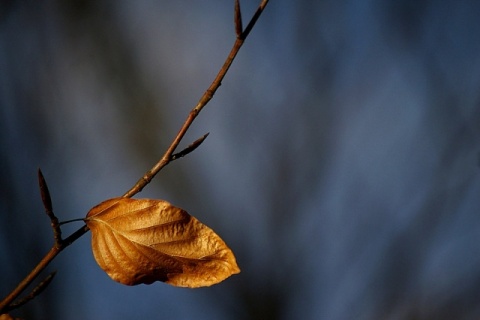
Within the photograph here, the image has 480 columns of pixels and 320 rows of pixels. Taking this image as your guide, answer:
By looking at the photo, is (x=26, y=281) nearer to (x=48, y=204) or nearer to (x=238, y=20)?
(x=48, y=204)

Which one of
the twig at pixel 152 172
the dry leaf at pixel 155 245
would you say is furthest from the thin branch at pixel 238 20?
the dry leaf at pixel 155 245

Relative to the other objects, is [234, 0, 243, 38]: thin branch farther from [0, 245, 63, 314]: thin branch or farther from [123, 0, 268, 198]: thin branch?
[0, 245, 63, 314]: thin branch

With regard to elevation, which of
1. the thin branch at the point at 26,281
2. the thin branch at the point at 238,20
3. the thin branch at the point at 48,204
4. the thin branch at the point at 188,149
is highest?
the thin branch at the point at 238,20

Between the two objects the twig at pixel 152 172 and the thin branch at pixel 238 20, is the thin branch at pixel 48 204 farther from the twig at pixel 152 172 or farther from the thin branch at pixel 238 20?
the thin branch at pixel 238 20

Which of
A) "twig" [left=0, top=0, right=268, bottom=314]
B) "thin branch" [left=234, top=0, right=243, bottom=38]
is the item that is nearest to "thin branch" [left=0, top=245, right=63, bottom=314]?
"twig" [left=0, top=0, right=268, bottom=314]

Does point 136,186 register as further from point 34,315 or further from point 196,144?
point 34,315

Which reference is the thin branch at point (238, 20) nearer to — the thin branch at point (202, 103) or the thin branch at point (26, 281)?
the thin branch at point (202, 103)

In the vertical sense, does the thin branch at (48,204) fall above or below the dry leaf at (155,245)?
above
